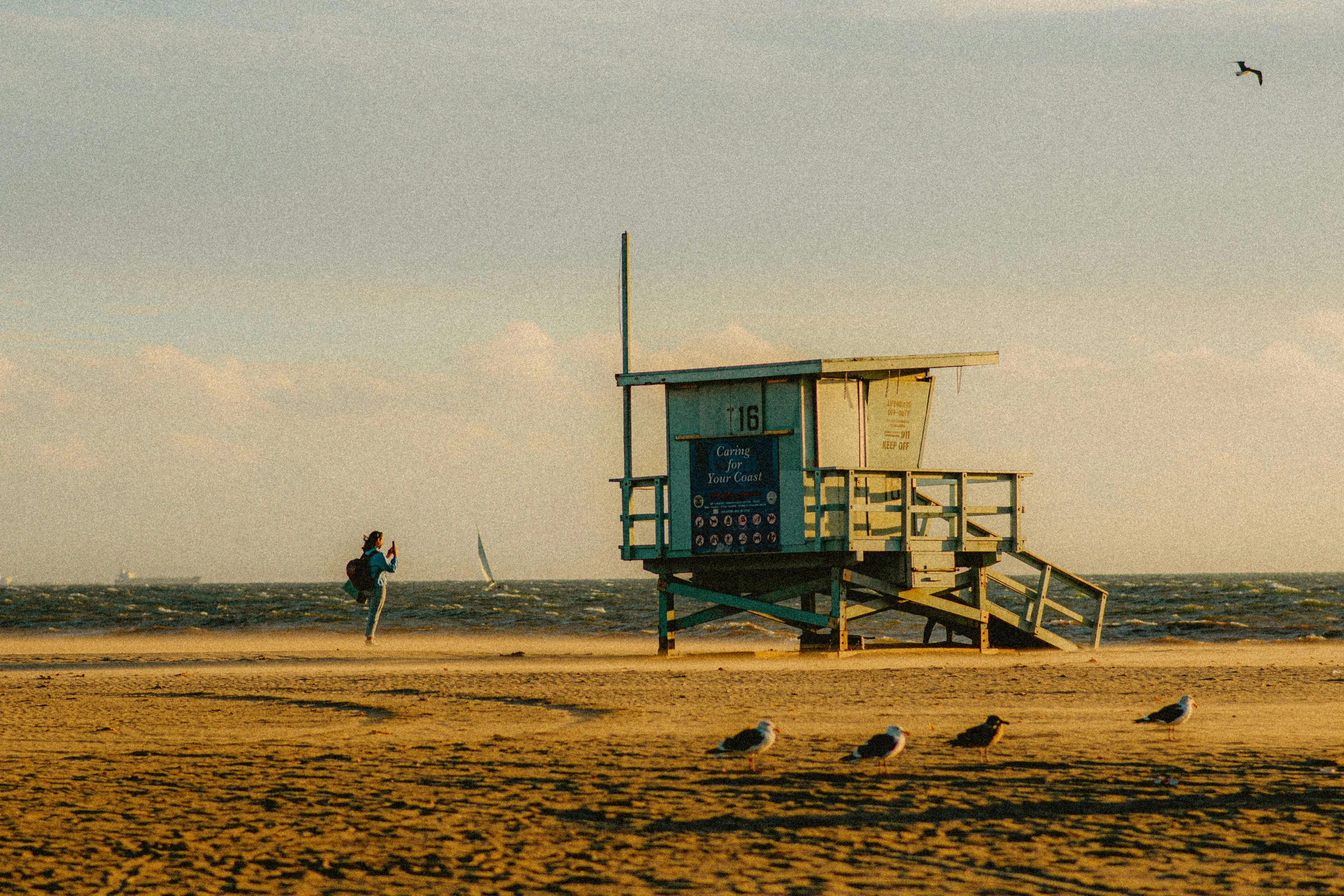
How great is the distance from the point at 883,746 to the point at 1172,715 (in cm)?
321

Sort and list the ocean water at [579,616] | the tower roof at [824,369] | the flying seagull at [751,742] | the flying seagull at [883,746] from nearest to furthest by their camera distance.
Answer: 1. the flying seagull at [883,746]
2. the flying seagull at [751,742]
3. the tower roof at [824,369]
4. the ocean water at [579,616]

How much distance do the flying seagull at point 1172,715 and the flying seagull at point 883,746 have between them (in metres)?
2.82

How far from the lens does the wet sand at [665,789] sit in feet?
26.0

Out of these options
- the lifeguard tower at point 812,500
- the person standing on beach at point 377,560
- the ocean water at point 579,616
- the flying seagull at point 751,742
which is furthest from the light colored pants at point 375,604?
the flying seagull at point 751,742

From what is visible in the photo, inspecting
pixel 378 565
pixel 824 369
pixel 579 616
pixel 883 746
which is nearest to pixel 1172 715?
pixel 883 746

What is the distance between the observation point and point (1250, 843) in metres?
8.30

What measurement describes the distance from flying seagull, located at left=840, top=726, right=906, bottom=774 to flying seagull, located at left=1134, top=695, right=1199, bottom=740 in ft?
9.25

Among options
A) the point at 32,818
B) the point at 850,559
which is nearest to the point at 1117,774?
the point at 32,818

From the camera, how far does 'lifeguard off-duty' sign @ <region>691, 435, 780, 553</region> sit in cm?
2327

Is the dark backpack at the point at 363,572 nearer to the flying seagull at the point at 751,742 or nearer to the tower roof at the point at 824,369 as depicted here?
the tower roof at the point at 824,369

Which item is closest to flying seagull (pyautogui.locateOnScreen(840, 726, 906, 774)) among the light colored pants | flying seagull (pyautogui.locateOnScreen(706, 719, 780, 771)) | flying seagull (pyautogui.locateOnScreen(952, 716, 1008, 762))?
flying seagull (pyautogui.locateOnScreen(706, 719, 780, 771))

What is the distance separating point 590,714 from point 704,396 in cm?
937

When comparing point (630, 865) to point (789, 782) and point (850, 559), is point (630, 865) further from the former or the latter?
point (850, 559)

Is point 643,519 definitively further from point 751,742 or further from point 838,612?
point 751,742
